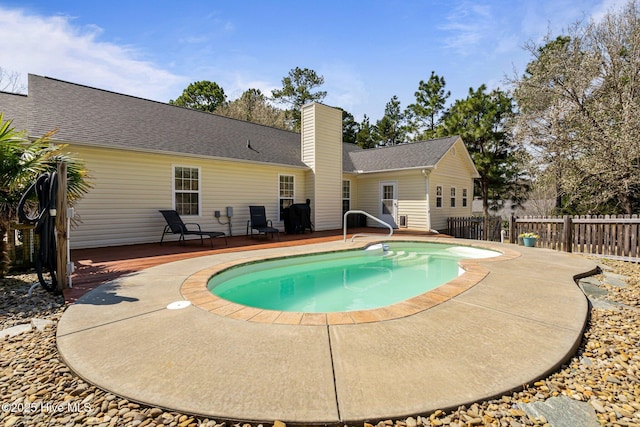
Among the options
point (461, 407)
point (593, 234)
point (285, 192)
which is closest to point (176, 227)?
point (285, 192)

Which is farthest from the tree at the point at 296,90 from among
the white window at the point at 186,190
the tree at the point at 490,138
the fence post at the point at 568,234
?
the fence post at the point at 568,234

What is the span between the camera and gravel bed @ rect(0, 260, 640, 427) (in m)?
1.65

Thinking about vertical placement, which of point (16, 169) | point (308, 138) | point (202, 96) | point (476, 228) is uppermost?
point (202, 96)

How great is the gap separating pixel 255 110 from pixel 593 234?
24639 millimetres

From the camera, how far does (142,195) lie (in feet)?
27.2

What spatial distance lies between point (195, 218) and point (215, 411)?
8.42 meters

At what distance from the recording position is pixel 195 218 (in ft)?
30.6

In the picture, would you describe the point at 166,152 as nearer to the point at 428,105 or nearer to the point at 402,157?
the point at 402,157

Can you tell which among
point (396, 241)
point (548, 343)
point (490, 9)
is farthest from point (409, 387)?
point (490, 9)

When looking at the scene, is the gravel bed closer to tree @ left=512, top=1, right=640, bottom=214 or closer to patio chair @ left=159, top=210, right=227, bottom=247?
patio chair @ left=159, top=210, right=227, bottom=247

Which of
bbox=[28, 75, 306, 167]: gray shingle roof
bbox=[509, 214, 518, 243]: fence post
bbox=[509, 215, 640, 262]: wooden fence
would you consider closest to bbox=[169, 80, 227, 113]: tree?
bbox=[28, 75, 306, 167]: gray shingle roof

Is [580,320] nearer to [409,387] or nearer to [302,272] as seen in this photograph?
[409,387]

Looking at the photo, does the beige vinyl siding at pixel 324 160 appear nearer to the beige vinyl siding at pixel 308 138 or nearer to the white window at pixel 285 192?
the beige vinyl siding at pixel 308 138

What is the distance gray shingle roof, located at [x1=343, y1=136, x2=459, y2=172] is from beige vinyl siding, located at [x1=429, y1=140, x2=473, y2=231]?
1.44 feet
